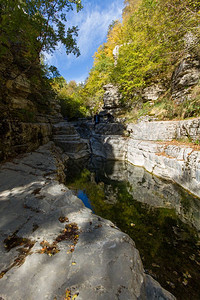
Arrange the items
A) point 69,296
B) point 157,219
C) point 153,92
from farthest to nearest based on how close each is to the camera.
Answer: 1. point 153,92
2. point 157,219
3. point 69,296

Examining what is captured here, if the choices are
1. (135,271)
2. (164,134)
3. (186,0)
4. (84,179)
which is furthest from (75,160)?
(186,0)

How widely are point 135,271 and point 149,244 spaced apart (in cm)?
205

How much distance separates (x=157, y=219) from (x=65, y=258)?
3.39 metres

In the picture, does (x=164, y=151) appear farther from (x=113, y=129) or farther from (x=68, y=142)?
(x=68, y=142)

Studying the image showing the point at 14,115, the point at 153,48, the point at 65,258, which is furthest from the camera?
the point at 153,48

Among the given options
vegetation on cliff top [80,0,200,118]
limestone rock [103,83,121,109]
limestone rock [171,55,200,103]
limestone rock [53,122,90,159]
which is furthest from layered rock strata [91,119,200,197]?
limestone rock [103,83,121,109]

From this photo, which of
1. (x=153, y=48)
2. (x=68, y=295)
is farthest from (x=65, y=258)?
(x=153, y=48)

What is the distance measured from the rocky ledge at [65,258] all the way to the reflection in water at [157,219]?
3.94 ft

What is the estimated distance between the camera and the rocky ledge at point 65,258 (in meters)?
1.08

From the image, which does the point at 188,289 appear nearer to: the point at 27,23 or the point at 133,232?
the point at 133,232

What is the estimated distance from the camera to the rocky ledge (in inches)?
42.4

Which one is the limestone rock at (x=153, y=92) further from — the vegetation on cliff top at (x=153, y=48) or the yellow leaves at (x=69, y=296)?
the yellow leaves at (x=69, y=296)

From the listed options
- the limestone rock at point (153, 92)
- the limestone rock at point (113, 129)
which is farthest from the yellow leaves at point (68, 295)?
the limestone rock at point (153, 92)

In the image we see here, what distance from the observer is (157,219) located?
3.81 metres
